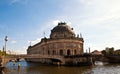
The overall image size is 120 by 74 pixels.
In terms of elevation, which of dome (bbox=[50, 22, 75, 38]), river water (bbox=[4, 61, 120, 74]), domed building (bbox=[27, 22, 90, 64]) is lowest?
river water (bbox=[4, 61, 120, 74])

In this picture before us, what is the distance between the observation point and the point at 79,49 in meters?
95.4

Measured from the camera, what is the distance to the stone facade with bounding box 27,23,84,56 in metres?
90.4

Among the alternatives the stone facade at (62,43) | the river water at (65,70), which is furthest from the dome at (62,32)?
the river water at (65,70)

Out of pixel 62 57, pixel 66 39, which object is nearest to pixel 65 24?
pixel 66 39

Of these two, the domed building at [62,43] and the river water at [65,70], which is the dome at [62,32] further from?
the river water at [65,70]

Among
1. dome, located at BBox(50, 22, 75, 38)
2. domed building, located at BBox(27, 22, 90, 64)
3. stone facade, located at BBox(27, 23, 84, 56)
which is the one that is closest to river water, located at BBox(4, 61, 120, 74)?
domed building, located at BBox(27, 22, 90, 64)

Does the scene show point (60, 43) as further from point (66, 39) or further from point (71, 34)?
point (71, 34)

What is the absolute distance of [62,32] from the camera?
9625 cm

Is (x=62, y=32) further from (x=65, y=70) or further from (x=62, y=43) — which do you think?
(x=65, y=70)

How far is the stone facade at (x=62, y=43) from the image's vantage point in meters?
90.4

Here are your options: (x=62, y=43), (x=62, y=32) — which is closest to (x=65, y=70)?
(x=62, y=43)

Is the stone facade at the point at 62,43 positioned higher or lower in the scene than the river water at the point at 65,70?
higher

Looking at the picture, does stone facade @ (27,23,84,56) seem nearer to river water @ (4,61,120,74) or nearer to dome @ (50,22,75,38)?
dome @ (50,22,75,38)

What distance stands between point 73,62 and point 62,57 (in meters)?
4.84
